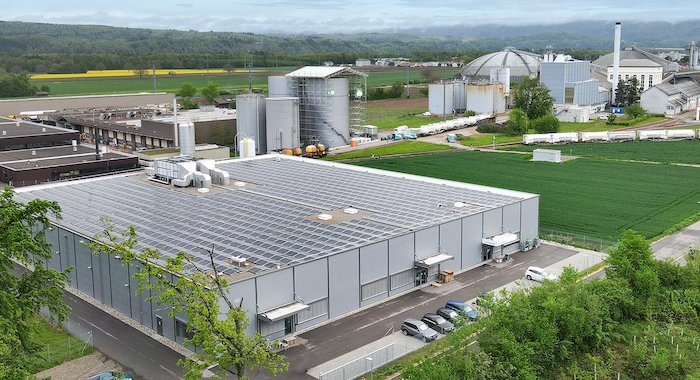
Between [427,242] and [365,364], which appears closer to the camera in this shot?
[365,364]

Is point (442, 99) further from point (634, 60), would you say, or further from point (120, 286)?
point (120, 286)

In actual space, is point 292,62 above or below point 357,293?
above

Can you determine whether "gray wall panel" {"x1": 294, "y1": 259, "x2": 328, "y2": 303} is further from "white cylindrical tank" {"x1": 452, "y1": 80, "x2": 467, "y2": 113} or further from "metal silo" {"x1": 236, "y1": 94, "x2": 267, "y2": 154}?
"white cylindrical tank" {"x1": 452, "y1": 80, "x2": 467, "y2": 113}

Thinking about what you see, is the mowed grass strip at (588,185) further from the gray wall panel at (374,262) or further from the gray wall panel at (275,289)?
the gray wall panel at (275,289)

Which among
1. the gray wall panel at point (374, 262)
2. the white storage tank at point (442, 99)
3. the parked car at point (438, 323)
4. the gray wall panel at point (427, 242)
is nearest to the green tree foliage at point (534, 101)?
the white storage tank at point (442, 99)

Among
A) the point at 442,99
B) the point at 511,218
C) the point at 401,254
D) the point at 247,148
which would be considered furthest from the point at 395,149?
the point at 401,254

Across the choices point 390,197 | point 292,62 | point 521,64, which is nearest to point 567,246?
point 390,197

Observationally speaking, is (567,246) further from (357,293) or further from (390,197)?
(357,293)
